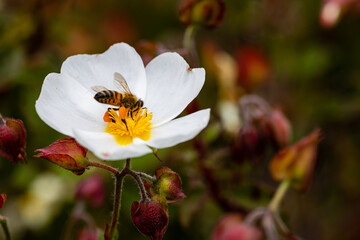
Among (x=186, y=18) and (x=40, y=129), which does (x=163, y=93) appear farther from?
(x=40, y=129)

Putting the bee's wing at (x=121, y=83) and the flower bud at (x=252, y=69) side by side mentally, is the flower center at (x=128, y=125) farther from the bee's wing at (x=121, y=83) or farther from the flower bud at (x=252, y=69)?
the flower bud at (x=252, y=69)

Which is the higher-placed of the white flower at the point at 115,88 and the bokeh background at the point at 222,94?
the white flower at the point at 115,88

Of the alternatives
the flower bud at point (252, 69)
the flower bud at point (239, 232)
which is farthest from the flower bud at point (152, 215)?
the flower bud at point (252, 69)

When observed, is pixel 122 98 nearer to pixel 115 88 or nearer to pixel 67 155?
pixel 115 88

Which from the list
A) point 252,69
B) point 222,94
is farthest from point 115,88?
point 252,69

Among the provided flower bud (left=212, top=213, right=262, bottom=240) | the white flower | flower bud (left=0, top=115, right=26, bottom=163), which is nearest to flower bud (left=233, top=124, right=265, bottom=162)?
flower bud (left=212, top=213, right=262, bottom=240)

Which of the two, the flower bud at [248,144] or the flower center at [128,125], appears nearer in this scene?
the flower center at [128,125]

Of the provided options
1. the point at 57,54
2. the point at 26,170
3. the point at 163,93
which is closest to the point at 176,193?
the point at 163,93
